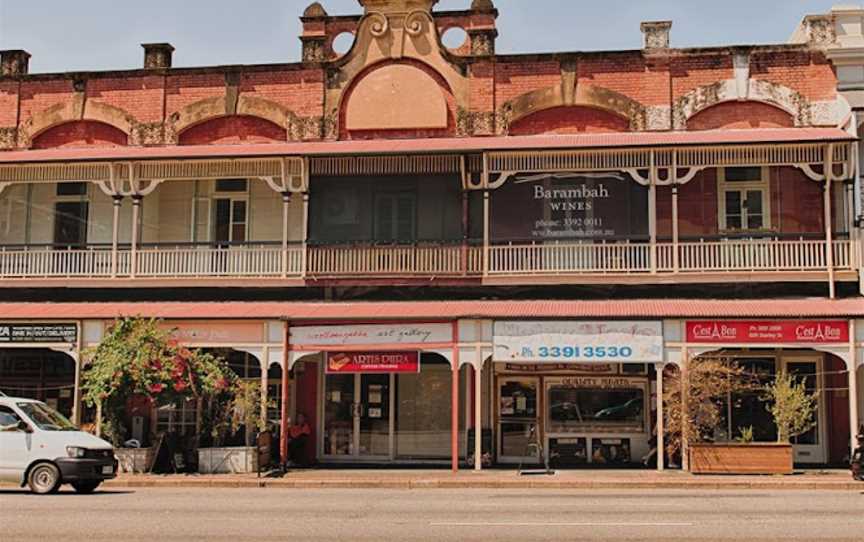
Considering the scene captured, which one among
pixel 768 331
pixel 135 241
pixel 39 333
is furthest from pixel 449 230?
pixel 39 333

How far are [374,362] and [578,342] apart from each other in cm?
417

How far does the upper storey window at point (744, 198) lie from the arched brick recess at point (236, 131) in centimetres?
1048

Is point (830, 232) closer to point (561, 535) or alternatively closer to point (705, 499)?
point (705, 499)

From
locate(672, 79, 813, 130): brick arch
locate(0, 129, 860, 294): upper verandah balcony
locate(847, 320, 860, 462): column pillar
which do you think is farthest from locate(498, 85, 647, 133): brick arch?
locate(847, 320, 860, 462): column pillar

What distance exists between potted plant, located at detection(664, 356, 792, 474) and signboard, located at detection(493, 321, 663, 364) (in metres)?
0.82

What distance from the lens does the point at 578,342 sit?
20703 millimetres

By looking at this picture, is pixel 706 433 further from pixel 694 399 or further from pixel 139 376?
pixel 139 376

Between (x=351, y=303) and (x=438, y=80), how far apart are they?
5.98 meters

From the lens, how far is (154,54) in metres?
26.6

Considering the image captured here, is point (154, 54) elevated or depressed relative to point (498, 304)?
elevated

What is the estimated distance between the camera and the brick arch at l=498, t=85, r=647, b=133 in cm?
2442

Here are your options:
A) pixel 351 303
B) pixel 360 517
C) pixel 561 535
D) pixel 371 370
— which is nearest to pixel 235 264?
pixel 351 303

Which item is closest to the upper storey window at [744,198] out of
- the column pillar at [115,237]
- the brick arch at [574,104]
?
the brick arch at [574,104]

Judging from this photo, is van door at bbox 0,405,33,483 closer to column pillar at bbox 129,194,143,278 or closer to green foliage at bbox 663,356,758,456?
column pillar at bbox 129,194,143,278
